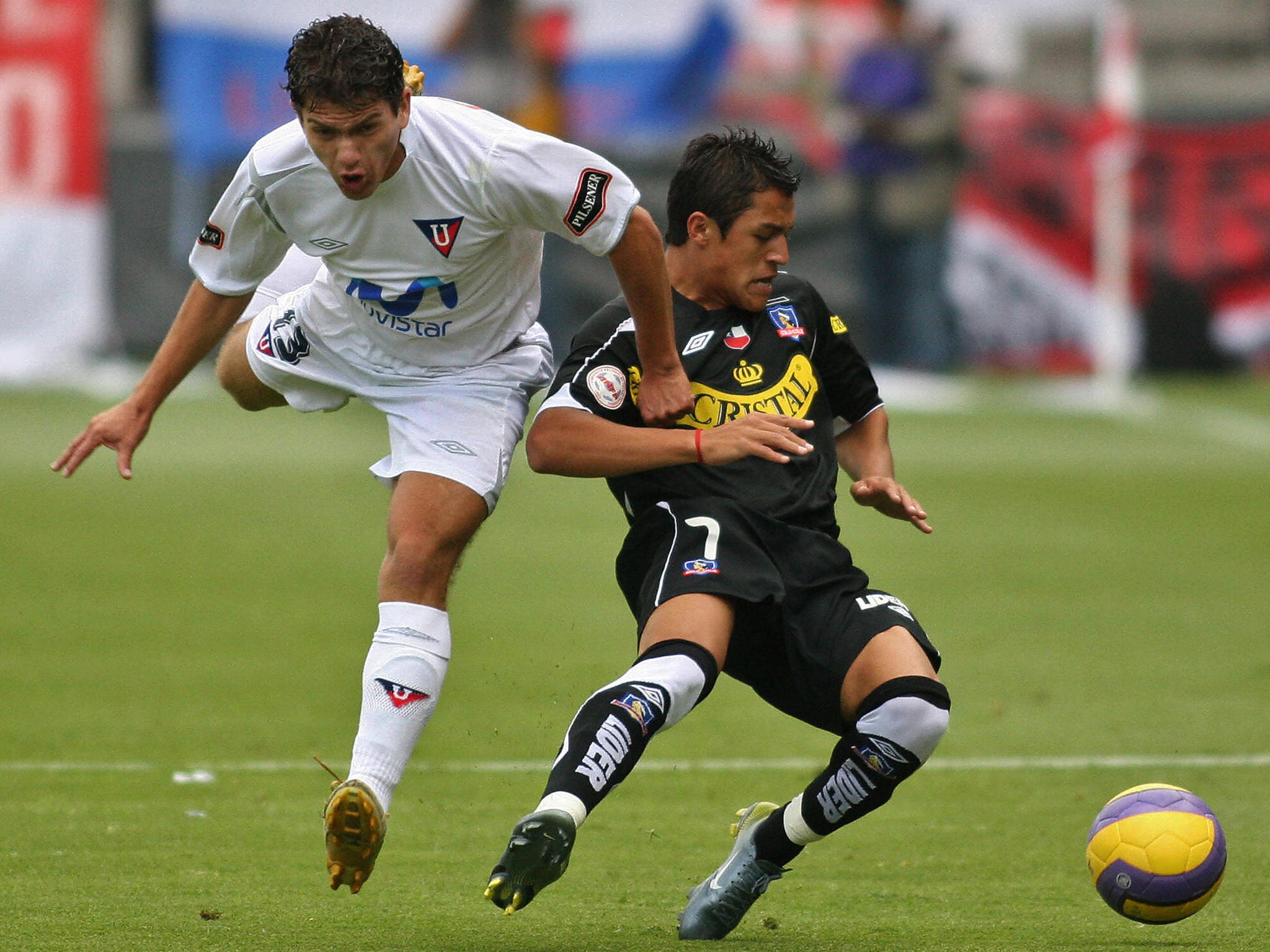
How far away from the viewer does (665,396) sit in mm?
Result: 4586

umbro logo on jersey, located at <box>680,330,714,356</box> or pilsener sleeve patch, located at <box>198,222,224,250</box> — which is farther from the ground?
pilsener sleeve patch, located at <box>198,222,224,250</box>

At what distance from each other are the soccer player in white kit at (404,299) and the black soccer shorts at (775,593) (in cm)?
28

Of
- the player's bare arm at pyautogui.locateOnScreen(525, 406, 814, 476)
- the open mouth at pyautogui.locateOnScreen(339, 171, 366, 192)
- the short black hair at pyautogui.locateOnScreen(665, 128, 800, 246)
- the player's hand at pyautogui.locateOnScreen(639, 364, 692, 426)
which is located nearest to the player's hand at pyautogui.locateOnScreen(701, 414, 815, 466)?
the player's bare arm at pyautogui.locateOnScreen(525, 406, 814, 476)

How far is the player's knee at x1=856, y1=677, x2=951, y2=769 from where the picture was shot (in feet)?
14.3

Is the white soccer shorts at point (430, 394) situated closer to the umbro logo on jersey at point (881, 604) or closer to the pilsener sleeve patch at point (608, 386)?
the pilsener sleeve patch at point (608, 386)

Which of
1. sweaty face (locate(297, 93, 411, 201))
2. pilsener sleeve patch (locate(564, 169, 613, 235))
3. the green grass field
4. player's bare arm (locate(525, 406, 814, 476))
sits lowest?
the green grass field

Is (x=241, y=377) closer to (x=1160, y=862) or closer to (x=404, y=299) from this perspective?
(x=404, y=299)

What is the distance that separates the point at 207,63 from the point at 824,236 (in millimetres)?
6800

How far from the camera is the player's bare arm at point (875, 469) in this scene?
4699 mm

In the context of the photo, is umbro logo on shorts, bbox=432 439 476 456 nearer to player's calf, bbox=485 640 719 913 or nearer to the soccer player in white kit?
the soccer player in white kit

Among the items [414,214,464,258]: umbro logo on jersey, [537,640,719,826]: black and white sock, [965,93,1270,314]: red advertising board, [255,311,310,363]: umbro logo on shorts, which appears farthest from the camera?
[965,93,1270,314]: red advertising board

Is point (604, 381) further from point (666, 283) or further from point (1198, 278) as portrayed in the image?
point (1198, 278)

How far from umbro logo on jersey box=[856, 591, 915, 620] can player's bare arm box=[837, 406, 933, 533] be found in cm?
19

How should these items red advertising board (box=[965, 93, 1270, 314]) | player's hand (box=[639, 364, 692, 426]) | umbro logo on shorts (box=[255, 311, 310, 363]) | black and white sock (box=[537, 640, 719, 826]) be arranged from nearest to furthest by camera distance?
black and white sock (box=[537, 640, 719, 826])
player's hand (box=[639, 364, 692, 426])
umbro logo on shorts (box=[255, 311, 310, 363])
red advertising board (box=[965, 93, 1270, 314])
